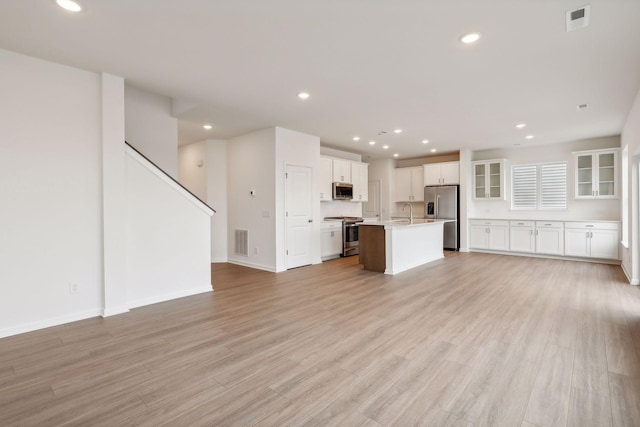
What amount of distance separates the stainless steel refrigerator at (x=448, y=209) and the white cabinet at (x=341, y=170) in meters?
2.64

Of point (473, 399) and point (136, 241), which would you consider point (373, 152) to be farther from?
point (473, 399)

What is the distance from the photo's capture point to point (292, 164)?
6176 mm

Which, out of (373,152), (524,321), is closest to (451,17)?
(524,321)

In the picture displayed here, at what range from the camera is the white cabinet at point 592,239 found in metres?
6.42

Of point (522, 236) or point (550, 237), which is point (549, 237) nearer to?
point (550, 237)

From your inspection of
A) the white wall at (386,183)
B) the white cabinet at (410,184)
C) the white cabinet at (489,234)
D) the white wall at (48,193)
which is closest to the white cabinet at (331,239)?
the white wall at (386,183)

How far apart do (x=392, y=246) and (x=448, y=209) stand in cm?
382

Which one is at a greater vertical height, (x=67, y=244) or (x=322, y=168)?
(x=322, y=168)

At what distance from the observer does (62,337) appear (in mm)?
3000

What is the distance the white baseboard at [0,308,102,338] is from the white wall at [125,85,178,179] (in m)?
2.34

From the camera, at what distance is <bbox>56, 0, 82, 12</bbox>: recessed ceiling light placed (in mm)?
2342

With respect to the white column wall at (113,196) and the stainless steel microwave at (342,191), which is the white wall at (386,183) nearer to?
the stainless steel microwave at (342,191)

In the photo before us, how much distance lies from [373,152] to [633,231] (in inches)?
219

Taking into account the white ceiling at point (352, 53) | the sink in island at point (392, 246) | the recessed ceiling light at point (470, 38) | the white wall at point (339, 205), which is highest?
the white ceiling at point (352, 53)
